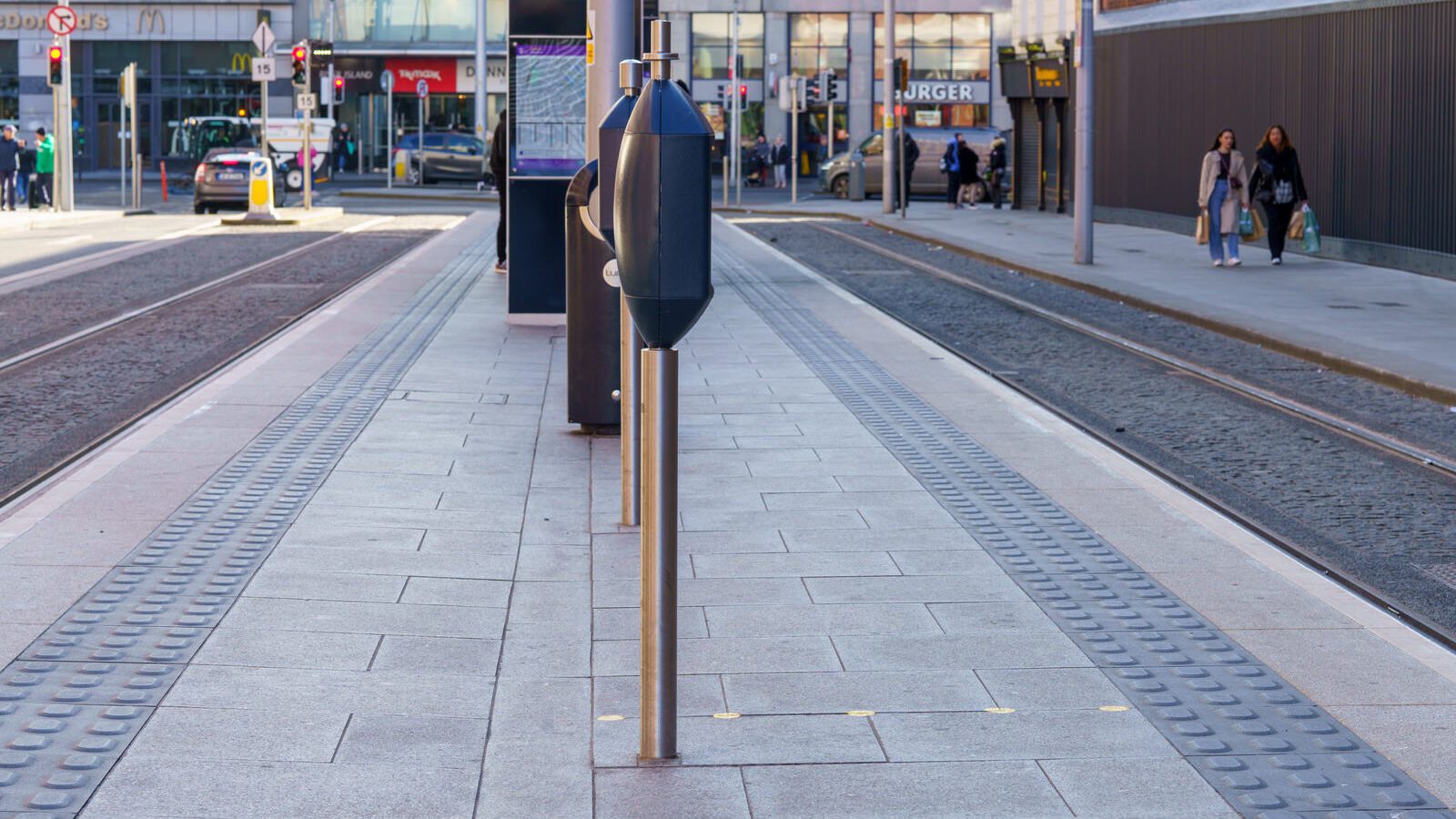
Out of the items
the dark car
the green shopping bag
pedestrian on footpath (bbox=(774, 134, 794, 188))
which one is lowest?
the green shopping bag

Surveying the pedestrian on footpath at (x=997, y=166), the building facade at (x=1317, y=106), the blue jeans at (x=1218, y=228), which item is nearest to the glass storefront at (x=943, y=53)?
the pedestrian on footpath at (x=997, y=166)

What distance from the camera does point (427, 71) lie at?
65938 mm

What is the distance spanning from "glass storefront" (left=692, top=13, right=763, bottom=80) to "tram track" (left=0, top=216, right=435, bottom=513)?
4081 centimetres

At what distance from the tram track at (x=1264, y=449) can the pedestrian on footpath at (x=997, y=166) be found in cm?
2401

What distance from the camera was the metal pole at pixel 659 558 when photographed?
4730mm

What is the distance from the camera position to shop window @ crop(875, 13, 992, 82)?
62656 mm

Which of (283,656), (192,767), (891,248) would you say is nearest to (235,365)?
(283,656)

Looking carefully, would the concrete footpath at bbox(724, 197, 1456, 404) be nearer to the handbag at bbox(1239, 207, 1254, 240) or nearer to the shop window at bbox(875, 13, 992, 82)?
the handbag at bbox(1239, 207, 1254, 240)

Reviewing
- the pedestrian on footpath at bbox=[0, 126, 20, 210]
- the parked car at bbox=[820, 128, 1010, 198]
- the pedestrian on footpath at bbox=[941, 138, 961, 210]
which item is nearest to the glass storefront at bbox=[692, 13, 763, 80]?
the parked car at bbox=[820, 128, 1010, 198]

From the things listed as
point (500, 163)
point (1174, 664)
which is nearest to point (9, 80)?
point (500, 163)

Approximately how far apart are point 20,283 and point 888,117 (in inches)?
896

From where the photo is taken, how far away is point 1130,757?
15.9 ft

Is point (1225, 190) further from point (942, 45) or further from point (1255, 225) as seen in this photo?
point (942, 45)

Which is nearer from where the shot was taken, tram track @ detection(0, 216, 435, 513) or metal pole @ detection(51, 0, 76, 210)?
tram track @ detection(0, 216, 435, 513)
